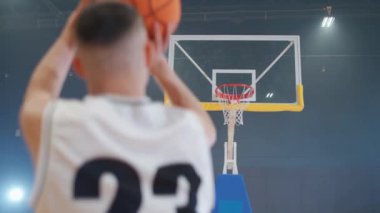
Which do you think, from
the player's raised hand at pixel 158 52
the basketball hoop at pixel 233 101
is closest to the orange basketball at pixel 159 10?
the player's raised hand at pixel 158 52

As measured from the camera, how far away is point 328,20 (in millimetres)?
6980

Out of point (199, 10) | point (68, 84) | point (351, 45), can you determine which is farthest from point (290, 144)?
point (68, 84)

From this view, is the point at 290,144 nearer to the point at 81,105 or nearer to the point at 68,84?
the point at 68,84

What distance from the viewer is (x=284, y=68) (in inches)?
266

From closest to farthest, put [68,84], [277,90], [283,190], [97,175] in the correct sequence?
[97,175]
[277,90]
[283,190]
[68,84]

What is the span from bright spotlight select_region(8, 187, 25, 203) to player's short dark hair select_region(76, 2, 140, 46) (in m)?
7.43

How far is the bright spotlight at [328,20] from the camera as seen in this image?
6.78m

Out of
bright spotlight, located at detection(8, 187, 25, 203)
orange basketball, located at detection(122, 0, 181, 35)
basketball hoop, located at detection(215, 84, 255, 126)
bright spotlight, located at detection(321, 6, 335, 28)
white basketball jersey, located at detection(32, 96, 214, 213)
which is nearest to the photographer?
white basketball jersey, located at detection(32, 96, 214, 213)

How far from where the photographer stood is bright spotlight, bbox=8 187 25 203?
7.42 metres

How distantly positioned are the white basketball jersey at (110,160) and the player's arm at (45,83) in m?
0.04

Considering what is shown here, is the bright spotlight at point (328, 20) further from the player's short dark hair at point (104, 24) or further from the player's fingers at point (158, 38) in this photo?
the player's short dark hair at point (104, 24)

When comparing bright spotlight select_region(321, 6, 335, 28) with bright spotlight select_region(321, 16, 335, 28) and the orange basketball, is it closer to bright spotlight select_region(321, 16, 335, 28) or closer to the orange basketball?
bright spotlight select_region(321, 16, 335, 28)

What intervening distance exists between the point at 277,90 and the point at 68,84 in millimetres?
3788

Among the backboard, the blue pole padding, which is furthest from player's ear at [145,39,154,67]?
the backboard
